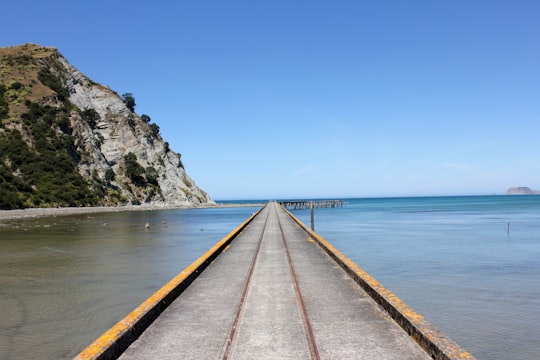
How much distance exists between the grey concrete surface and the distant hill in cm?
6148

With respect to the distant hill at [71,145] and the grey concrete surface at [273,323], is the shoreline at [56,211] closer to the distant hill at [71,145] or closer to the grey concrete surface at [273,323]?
the distant hill at [71,145]

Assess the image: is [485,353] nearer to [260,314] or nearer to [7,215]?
[260,314]

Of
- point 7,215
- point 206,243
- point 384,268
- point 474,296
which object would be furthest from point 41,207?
point 474,296

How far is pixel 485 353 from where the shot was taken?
30.8 feet

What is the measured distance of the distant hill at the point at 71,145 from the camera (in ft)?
238

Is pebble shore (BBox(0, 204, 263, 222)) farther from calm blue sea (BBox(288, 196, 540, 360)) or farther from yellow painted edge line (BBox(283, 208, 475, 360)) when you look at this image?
yellow painted edge line (BBox(283, 208, 475, 360))

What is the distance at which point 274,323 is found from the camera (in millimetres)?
7855

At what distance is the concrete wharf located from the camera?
6355 mm

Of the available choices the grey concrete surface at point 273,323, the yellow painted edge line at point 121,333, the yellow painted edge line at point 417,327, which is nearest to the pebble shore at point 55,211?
the grey concrete surface at point 273,323

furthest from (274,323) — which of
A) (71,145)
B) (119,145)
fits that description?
(119,145)

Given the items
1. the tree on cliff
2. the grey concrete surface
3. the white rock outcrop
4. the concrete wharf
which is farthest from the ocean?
the tree on cliff

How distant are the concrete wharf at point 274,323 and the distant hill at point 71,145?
202 ft

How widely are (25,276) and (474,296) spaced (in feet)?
58.2

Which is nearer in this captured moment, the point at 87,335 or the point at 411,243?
the point at 87,335
